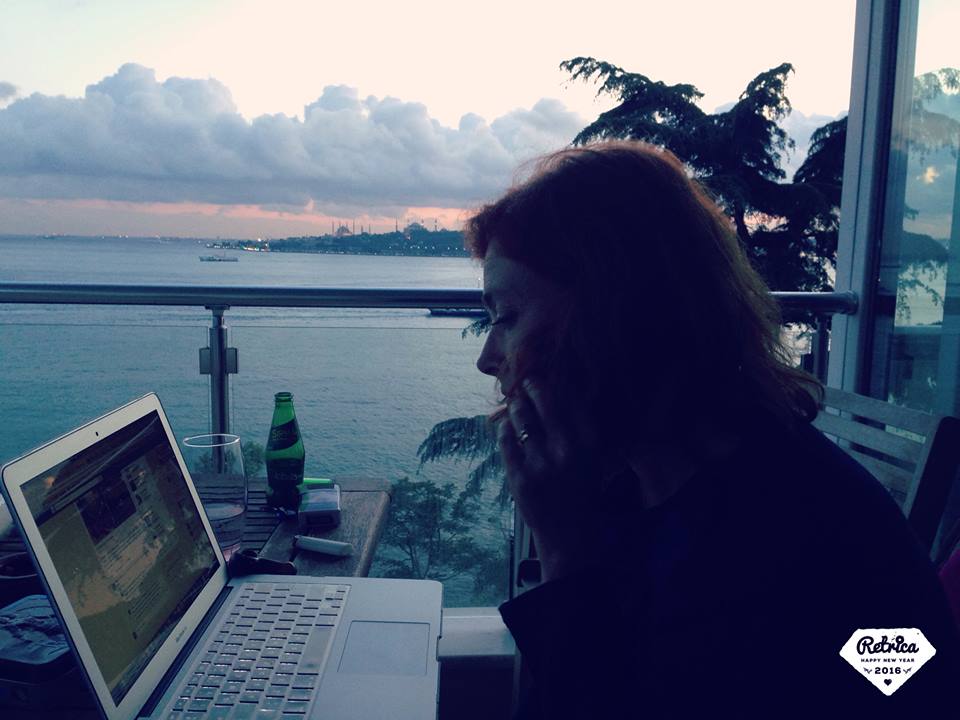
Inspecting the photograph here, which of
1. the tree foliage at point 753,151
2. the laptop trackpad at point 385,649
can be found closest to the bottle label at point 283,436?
the laptop trackpad at point 385,649

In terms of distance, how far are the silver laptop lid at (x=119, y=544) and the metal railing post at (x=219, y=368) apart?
110 cm

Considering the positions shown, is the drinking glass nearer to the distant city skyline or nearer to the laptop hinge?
the laptop hinge

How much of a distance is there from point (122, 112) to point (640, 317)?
16.8 metres

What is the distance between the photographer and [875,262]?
10.5ft

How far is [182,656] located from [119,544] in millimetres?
202

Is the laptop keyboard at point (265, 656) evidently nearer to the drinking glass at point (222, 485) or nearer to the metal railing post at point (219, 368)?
the drinking glass at point (222, 485)

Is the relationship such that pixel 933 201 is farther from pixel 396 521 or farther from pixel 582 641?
pixel 582 641

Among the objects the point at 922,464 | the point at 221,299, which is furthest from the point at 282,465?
the point at 922,464

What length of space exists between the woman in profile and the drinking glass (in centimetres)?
57

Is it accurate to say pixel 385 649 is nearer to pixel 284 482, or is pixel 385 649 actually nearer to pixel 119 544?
pixel 119 544

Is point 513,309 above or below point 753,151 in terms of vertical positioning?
below

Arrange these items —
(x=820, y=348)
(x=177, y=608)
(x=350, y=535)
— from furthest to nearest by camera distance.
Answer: (x=820, y=348), (x=350, y=535), (x=177, y=608)

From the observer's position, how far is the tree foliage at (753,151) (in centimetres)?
982

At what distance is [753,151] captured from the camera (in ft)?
34.4
